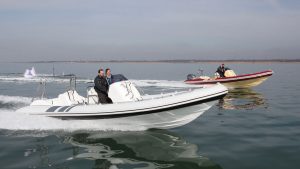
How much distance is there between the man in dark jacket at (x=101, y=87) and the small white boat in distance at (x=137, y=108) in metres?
0.16

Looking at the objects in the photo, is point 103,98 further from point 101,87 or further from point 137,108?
point 137,108

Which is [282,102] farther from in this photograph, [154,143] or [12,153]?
[12,153]

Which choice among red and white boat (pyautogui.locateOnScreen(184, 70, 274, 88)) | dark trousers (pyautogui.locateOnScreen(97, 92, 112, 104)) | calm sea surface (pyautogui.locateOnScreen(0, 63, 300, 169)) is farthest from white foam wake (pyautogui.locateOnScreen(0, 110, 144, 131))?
red and white boat (pyautogui.locateOnScreen(184, 70, 274, 88))

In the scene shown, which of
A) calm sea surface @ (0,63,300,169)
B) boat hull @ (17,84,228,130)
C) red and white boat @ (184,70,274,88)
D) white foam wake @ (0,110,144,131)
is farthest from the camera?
red and white boat @ (184,70,274,88)

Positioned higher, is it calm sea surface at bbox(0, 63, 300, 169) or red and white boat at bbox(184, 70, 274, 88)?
red and white boat at bbox(184, 70, 274, 88)

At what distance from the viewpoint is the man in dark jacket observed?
31.0 ft

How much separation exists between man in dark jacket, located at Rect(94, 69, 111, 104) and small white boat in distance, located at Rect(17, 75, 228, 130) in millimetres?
159

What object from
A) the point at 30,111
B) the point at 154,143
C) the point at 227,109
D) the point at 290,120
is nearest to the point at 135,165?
the point at 154,143

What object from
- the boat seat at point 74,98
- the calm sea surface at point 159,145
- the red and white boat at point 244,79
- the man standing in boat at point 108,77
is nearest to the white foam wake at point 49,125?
the calm sea surface at point 159,145

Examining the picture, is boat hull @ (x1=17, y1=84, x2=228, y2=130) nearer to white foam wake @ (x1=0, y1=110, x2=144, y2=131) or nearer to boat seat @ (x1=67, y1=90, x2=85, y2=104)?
white foam wake @ (x1=0, y1=110, x2=144, y2=131)

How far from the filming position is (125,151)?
732 centimetres

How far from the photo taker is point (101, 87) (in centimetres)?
945

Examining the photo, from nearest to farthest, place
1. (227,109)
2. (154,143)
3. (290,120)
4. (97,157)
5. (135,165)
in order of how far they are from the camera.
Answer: (135,165) → (97,157) → (154,143) → (290,120) → (227,109)

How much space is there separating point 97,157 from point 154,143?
1.59 m
